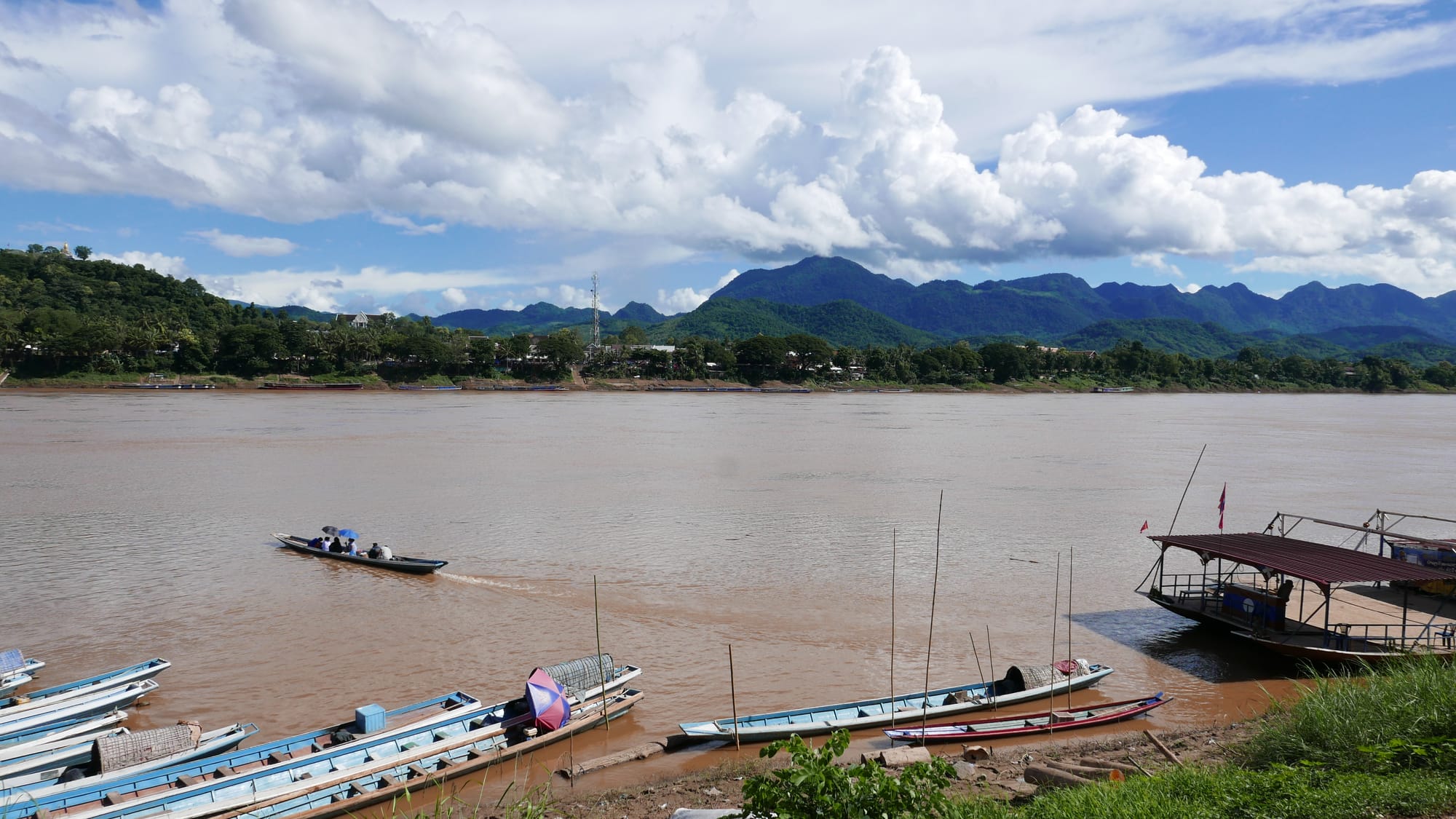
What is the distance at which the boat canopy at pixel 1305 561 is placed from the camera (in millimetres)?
14266

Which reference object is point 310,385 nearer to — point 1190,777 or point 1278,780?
point 1190,777

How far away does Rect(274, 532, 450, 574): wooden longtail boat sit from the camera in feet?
70.1

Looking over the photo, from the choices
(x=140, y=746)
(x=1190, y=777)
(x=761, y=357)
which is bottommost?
(x=140, y=746)

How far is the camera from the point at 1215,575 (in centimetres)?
2155

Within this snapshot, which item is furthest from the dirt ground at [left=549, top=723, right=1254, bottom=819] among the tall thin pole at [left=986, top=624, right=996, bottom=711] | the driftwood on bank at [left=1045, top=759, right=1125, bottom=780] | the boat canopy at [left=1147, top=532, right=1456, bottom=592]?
the boat canopy at [left=1147, top=532, right=1456, bottom=592]

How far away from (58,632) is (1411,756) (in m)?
21.7

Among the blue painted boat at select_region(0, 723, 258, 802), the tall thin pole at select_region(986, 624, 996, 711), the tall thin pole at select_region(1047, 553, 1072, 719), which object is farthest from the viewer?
the tall thin pole at select_region(986, 624, 996, 711)

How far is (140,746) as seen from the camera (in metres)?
10.2

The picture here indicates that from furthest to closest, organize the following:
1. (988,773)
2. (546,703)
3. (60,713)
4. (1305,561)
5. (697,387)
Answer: (697,387)
(1305,561)
(546,703)
(60,713)
(988,773)

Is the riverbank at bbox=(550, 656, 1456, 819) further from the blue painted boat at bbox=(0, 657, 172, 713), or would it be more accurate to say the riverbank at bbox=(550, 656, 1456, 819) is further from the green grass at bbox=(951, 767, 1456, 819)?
the blue painted boat at bbox=(0, 657, 172, 713)

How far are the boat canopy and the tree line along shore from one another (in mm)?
108916

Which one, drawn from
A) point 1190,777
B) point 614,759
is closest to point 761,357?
point 614,759

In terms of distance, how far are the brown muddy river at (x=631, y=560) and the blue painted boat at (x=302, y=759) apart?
2.97 feet

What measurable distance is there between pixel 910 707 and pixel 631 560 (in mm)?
11436
